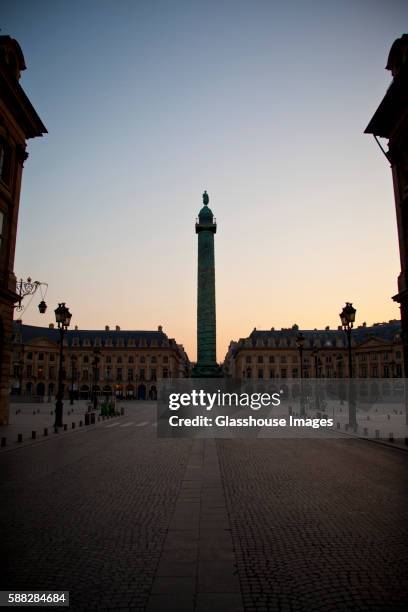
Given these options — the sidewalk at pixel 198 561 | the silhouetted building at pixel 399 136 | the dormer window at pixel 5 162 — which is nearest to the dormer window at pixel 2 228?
the dormer window at pixel 5 162

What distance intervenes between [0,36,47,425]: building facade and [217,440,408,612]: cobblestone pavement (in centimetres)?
1848

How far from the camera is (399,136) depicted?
28703 mm

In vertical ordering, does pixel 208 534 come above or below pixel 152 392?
below

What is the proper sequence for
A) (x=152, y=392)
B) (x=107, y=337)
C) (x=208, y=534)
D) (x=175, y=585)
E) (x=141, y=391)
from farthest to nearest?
1. (x=107, y=337)
2. (x=141, y=391)
3. (x=152, y=392)
4. (x=208, y=534)
5. (x=175, y=585)

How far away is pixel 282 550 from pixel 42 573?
3.39 metres

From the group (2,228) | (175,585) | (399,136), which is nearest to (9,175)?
(2,228)

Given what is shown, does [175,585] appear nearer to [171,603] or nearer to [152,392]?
[171,603]

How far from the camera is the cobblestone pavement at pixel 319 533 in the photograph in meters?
5.48

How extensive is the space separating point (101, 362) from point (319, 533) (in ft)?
377

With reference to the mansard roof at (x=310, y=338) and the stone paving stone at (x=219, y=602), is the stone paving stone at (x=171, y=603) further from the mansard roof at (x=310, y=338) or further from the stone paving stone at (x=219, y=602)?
the mansard roof at (x=310, y=338)

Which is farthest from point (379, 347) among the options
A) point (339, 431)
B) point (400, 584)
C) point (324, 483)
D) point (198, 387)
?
point (400, 584)

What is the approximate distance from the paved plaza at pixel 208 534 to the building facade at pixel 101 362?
102 m

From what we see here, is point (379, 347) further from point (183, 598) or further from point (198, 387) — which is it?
point (183, 598)

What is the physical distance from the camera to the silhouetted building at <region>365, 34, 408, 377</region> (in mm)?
26844
